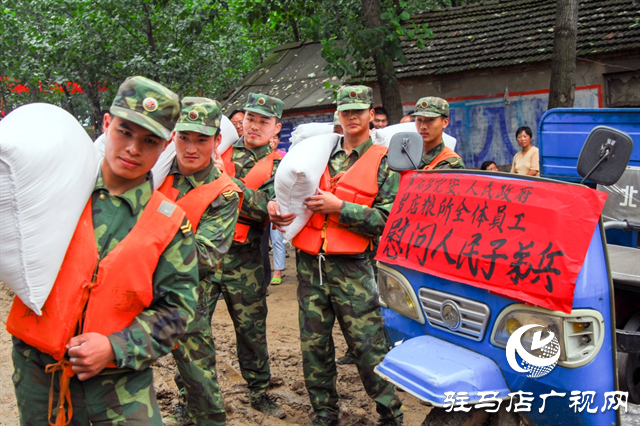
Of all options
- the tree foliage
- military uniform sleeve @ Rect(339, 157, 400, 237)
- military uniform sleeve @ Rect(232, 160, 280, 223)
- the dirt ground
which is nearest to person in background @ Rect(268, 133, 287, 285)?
the dirt ground

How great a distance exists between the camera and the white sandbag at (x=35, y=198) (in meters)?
2.01

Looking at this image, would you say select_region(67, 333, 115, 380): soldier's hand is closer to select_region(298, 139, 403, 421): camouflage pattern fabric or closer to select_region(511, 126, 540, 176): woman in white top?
select_region(298, 139, 403, 421): camouflage pattern fabric

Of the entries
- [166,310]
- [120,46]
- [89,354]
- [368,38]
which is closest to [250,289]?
[166,310]

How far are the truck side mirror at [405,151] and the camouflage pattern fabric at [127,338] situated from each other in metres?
1.61

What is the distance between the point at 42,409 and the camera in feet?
7.48

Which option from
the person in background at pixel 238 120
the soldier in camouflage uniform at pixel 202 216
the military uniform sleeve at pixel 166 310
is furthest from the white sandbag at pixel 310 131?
the military uniform sleeve at pixel 166 310

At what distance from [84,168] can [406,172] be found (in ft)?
6.35

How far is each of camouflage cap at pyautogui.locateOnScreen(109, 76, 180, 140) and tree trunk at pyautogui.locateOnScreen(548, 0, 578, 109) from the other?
624 cm

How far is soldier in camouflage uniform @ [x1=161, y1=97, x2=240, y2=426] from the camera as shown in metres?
3.59

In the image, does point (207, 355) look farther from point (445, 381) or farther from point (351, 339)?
point (445, 381)

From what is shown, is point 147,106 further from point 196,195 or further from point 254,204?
point 254,204

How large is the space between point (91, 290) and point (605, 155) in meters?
2.21

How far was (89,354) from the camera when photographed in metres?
2.07

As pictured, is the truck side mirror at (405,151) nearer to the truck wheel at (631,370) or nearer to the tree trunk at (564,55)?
the truck wheel at (631,370)
